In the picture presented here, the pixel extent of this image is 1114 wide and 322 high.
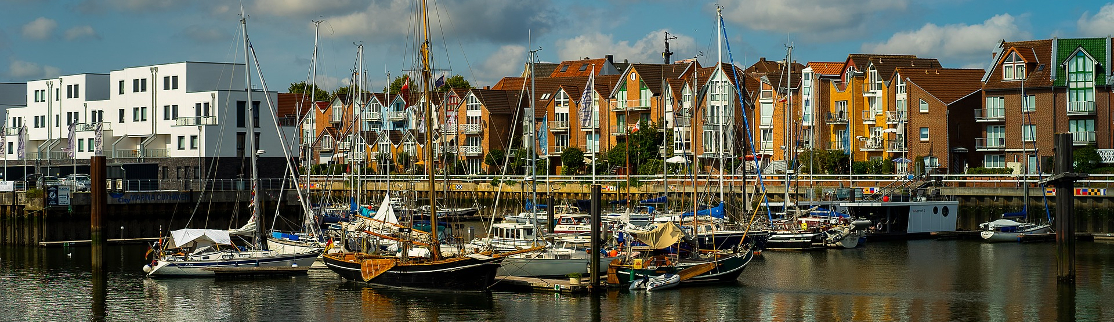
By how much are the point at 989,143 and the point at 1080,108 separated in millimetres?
7194

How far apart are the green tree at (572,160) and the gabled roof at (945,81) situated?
26.5 metres

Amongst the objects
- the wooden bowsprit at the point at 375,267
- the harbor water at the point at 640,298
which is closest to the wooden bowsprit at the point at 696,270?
the harbor water at the point at 640,298

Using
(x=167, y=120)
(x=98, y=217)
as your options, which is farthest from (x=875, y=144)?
(x=98, y=217)

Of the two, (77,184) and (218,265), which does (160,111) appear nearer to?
(77,184)

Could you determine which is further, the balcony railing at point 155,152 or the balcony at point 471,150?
A: the balcony at point 471,150

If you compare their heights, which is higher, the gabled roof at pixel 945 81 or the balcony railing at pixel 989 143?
the gabled roof at pixel 945 81

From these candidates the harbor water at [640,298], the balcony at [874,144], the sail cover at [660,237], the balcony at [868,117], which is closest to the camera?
the harbor water at [640,298]

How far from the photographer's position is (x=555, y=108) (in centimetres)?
11788

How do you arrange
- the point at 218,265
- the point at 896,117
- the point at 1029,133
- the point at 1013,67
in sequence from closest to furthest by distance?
1. the point at 218,265
2. the point at 1029,133
3. the point at 1013,67
4. the point at 896,117

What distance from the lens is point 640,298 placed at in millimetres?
45094

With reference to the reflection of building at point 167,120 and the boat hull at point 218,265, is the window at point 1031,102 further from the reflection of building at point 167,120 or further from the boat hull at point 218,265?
the boat hull at point 218,265

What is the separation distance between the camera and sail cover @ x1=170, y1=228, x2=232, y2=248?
2098 inches

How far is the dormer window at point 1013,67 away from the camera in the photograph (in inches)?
3602

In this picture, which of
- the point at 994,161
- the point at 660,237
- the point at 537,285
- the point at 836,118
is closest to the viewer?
the point at 537,285
